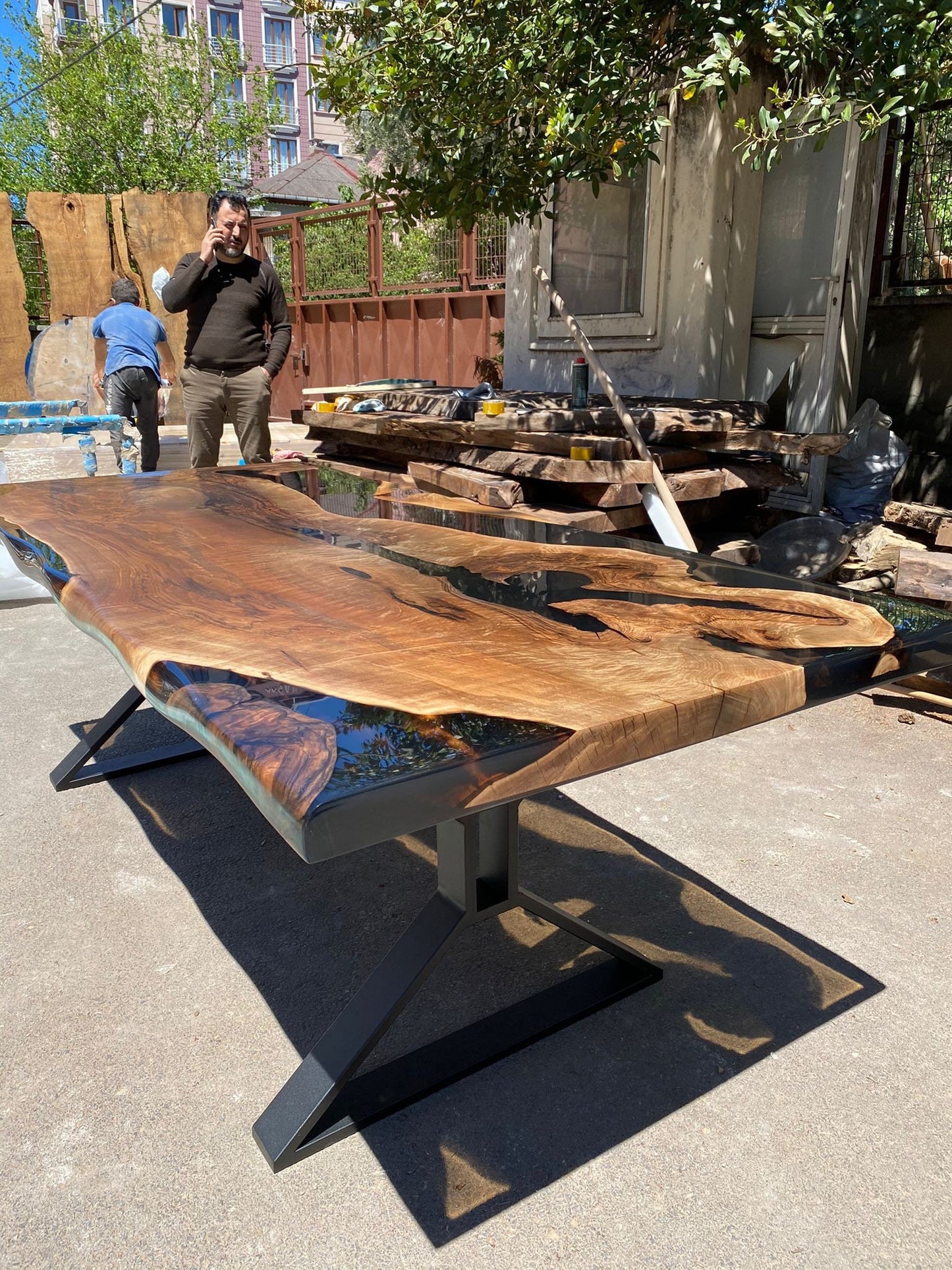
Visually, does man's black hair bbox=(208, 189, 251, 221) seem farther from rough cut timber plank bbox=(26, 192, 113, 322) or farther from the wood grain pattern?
rough cut timber plank bbox=(26, 192, 113, 322)

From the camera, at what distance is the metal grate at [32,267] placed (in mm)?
12117

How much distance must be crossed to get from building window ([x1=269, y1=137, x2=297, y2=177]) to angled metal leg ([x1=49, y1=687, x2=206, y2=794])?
42635 mm

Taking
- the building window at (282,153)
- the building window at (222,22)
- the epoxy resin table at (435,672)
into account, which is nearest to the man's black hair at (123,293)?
the epoxy resin table at (435,672)

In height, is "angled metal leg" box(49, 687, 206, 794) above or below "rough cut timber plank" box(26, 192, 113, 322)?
below

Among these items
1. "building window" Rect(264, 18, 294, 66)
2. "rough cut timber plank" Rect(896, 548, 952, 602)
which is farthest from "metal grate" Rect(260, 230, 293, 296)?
"building window" Rect(264, 18, 294, 66)

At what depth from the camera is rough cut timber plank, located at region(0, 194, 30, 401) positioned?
10.5 metres

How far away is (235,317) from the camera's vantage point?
5.21 m

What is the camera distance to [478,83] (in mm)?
3723

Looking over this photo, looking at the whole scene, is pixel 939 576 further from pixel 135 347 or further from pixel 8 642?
pixel 135 347

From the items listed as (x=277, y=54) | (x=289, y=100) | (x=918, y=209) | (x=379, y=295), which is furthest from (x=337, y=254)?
(x=289, y=100)

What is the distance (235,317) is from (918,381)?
3.98 m

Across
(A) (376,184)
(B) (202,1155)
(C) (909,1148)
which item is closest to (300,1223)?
(B) (202,1155)

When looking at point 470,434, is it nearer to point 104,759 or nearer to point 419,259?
point 104,759

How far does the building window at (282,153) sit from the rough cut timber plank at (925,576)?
139ft
